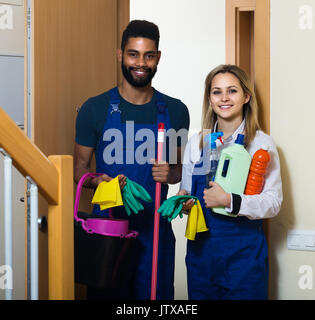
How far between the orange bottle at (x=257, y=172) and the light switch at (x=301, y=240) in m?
0.27

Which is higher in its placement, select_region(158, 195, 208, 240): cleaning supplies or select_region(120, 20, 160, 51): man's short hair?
select_region(120, 20, 160, 51): man's short hair

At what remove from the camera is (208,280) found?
167 cm

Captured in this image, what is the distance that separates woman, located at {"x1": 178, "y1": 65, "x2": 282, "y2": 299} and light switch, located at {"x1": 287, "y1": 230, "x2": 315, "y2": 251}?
5.3 inches

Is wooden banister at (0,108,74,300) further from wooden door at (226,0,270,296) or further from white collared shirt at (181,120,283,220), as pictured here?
wooden door at (226,0,270,296)

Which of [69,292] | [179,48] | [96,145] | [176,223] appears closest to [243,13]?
[179,48]

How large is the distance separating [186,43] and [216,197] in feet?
7.01

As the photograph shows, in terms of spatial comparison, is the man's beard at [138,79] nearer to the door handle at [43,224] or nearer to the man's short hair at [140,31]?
the man's short hair at [140,31]

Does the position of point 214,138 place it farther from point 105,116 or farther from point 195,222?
point 105,116

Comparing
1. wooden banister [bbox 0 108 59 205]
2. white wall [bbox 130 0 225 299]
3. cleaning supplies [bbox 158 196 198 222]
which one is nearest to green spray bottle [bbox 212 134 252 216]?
cleaning supplies [bbox 158 196 198 222]

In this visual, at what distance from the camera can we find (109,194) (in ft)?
5.40

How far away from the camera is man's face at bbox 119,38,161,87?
1.96 metres

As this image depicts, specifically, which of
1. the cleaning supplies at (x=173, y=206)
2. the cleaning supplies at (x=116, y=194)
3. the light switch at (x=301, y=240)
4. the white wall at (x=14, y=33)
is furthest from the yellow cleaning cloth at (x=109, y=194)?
the white wall at (x=14, y=33)

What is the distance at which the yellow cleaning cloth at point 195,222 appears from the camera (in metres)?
1.61
